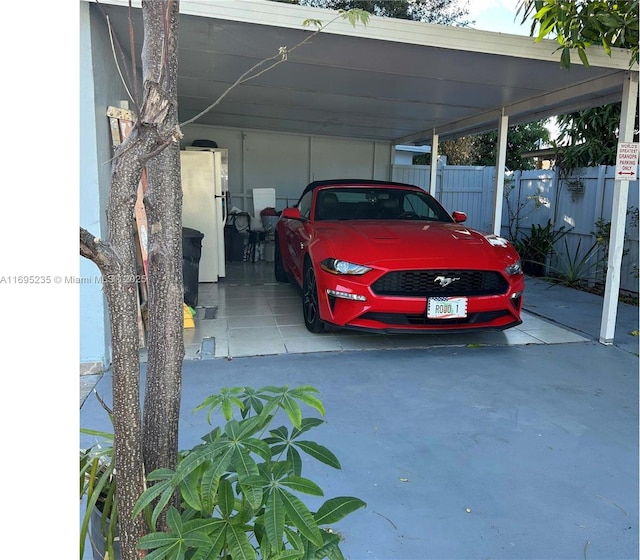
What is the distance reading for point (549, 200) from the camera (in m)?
9.11

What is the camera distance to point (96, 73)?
365 cm

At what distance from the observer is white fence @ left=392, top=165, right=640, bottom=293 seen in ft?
24.2

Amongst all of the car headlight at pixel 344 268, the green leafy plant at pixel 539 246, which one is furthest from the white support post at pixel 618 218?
the green leafy plant at pixel 539 246

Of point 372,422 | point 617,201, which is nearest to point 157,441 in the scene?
point 372,422

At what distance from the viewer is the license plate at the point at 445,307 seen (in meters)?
4.18

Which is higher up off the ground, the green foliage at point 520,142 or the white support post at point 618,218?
the green foliage at point 520,142

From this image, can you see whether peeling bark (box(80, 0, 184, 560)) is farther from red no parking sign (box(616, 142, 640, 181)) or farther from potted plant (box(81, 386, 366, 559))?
red no parking sign (box(616, 142, 640, 181))

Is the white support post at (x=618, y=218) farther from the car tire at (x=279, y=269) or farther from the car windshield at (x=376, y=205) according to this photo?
the car tire at (x=279, y=269)

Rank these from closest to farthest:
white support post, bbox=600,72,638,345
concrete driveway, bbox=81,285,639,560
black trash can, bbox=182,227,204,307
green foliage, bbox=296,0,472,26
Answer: concrete driveway, bbox=81,285,639,560 < white support post, bbox=600,72,638,345 < black trash can, bbox=182,227,204,307 < green foliage, bbox=296,0,472,26

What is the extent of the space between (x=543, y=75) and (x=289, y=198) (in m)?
6.88

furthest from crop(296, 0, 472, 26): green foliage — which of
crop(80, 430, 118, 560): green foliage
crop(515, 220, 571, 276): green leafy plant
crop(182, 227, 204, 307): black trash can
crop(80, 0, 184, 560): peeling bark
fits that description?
crop(80, 430, 118, 560): green foliage

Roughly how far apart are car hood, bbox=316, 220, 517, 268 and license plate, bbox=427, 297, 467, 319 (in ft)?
0.95

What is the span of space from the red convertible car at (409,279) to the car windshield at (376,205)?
611mm

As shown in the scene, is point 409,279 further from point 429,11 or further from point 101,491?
point 429,11
